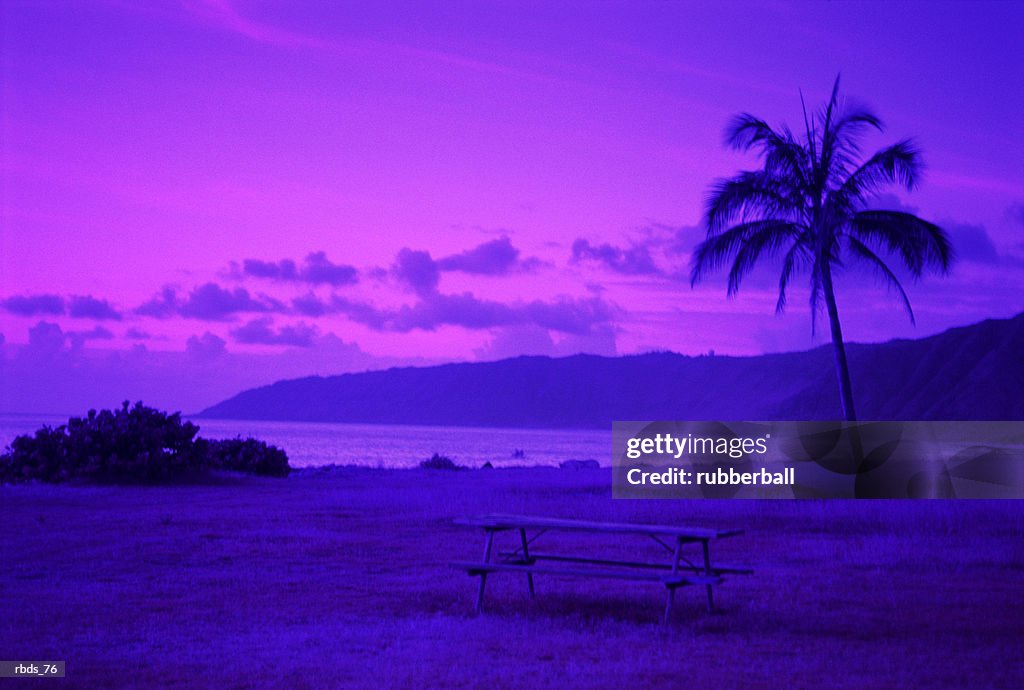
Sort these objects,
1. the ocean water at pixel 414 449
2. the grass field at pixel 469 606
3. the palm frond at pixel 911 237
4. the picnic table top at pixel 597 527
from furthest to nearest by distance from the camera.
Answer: the ocean water at pixel 414 449
the palm frond at pixel 911 237
the picnic table top at pixel 597 527
the grass field at pixel 469 606

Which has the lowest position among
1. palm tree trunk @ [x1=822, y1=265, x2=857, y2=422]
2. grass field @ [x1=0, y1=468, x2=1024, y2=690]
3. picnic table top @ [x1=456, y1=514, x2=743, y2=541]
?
grass field @ [x1=0, y1=468, x2=1024, y2=690]

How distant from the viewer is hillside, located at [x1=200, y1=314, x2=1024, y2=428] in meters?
76.1

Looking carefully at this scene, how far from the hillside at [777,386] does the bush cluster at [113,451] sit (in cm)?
5841

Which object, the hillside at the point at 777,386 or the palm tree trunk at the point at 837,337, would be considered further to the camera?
the hillside at the point at 777,386

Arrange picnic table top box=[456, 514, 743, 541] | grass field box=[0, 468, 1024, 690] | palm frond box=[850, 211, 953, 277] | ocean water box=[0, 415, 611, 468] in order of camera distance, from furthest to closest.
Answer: ocean water box=[0, 415, 611, 468] → palm frond box=[850, 211, 953, 277] → picnic table top box=[456, 514, 743, 541] → grass field box=[0, 468, 1024, 690]

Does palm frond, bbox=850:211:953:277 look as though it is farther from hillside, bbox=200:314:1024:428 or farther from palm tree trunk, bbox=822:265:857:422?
hillside, bbox=200:314:1024:428

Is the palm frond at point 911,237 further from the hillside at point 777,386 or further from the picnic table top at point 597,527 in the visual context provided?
the hillside at point 777,386

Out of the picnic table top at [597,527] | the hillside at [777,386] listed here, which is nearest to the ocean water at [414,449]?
the hillside at [777,386]

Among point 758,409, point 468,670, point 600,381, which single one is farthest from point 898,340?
point 468,670

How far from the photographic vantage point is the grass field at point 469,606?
733cm

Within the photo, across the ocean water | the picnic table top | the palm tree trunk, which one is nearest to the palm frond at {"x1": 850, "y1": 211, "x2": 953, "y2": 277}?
the palm tree trunk

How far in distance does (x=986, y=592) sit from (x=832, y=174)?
1284cm

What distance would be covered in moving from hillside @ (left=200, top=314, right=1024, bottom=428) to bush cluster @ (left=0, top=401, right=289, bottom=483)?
2300 inches
